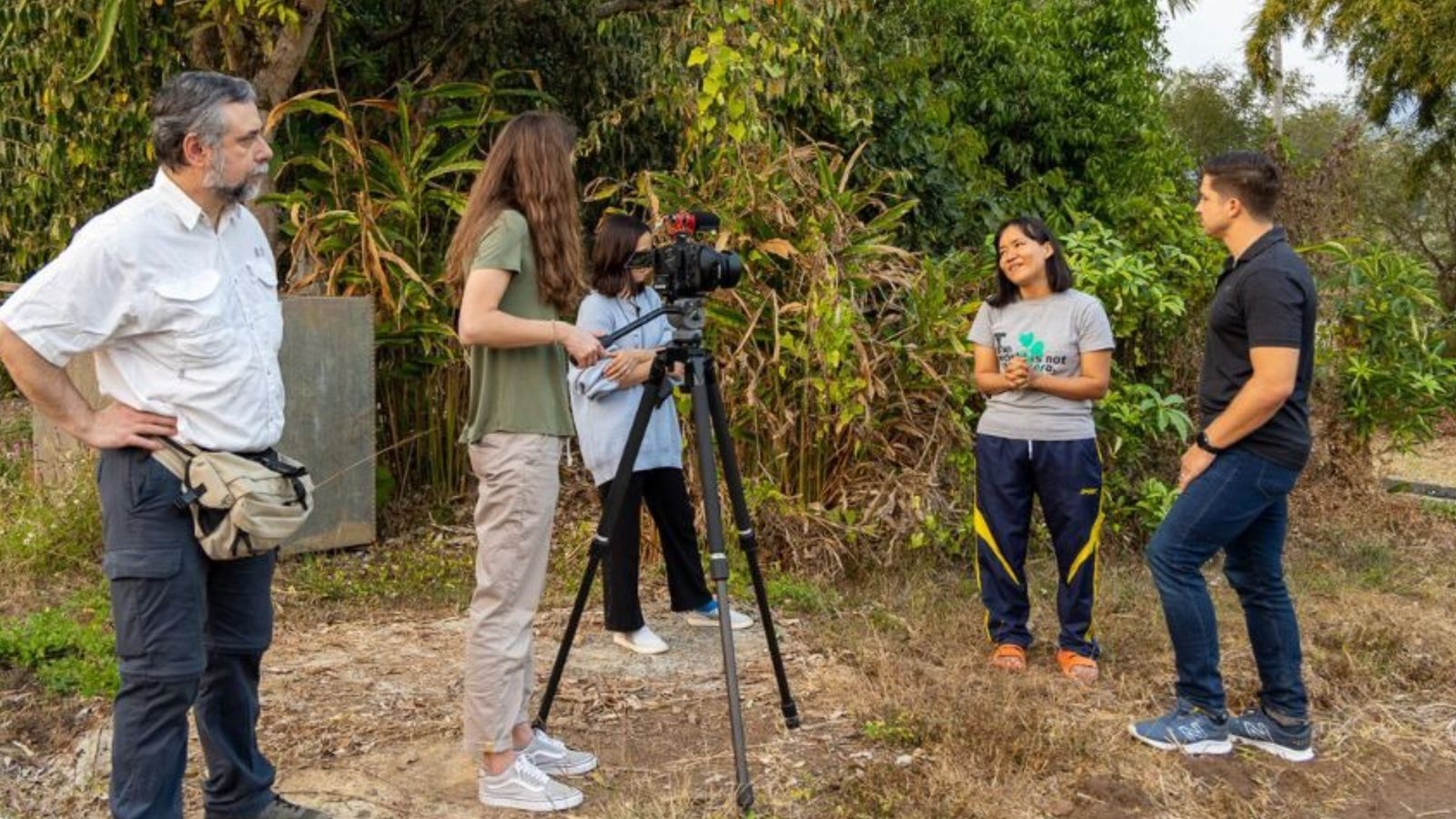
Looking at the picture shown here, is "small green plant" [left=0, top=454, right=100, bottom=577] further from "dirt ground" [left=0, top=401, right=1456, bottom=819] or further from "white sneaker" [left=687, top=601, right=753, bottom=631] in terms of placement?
"white sneaker" [left=687, top=601, right=753, bottom=631]

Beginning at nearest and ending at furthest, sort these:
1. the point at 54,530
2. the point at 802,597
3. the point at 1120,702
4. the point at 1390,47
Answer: the point at 1120,702
the point at 802,597
the point at 54,530
the point at 1390,47

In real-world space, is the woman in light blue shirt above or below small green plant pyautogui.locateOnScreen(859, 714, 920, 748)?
above

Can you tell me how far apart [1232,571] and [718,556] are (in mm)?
1715

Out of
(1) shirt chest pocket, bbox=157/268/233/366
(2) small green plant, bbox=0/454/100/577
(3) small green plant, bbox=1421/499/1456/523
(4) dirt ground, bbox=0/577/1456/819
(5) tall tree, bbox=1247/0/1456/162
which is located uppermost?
(5) tall tree, bbox=1247/0/1456/162

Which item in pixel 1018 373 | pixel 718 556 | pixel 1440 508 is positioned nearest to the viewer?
pixel 718 556

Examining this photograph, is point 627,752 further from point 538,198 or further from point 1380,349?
point 1380,349

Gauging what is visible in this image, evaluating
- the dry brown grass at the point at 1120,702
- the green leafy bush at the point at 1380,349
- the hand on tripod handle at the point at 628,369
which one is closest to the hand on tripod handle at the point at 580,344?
the hand on tripod handle at the point at 628,369

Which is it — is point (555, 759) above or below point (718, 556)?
below

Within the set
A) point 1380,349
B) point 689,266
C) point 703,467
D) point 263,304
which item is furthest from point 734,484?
point 1380,349

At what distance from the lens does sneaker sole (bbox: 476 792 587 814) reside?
11.4 feet

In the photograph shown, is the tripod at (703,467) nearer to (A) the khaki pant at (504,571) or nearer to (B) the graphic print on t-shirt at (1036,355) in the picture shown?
(A) the khaki pant at (504,571)

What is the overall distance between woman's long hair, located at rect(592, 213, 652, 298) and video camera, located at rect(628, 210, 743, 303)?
4.12 ft

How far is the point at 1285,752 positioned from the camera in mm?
3943

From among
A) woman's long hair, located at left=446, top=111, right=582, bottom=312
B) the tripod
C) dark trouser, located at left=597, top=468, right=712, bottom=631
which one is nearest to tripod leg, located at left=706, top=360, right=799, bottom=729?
the tripod
